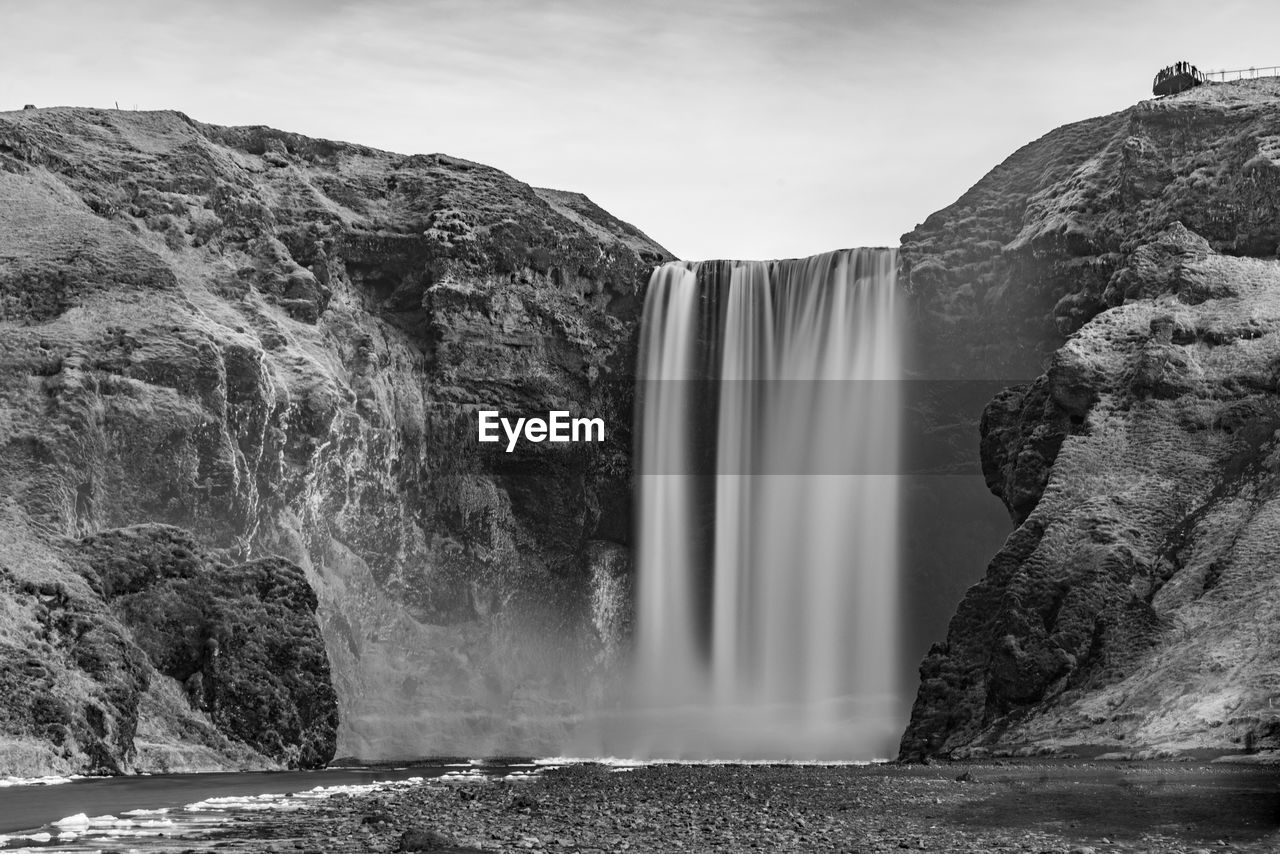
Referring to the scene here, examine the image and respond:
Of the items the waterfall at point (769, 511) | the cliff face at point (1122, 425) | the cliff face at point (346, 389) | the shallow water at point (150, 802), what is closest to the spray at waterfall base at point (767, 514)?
the waterfall at point (769, 511)

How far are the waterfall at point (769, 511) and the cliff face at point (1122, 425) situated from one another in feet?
15.7

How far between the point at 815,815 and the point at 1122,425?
120ft

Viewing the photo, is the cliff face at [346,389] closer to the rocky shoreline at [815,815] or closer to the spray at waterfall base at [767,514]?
the spray at waterfall base at [767,514]

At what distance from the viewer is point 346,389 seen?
82.2m

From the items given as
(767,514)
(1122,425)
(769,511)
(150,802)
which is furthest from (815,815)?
(767,514)

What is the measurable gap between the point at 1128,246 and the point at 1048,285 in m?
4.31

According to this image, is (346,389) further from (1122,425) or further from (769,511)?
(1122,425)

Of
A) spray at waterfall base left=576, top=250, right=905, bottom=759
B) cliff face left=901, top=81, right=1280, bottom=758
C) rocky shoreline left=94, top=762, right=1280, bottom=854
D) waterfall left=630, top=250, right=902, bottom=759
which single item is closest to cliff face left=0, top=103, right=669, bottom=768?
spray at waterfall base left=576, top=250, right=905, bottom=759

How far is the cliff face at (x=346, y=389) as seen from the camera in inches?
2768

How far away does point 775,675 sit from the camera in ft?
276

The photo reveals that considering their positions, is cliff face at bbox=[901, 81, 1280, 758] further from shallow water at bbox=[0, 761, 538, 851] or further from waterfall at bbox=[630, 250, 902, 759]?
shallow water at bbox=[0, 761, 538, 851]

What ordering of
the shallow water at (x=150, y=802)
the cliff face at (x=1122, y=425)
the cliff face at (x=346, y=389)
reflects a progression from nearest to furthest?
the shallow water at (x=150, y=802)
the cliff face at (x=1122, y=425)
the cliff face at (x=346, y=389)

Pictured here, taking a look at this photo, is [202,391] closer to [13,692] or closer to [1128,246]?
[13,692]

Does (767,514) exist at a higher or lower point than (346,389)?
lower
